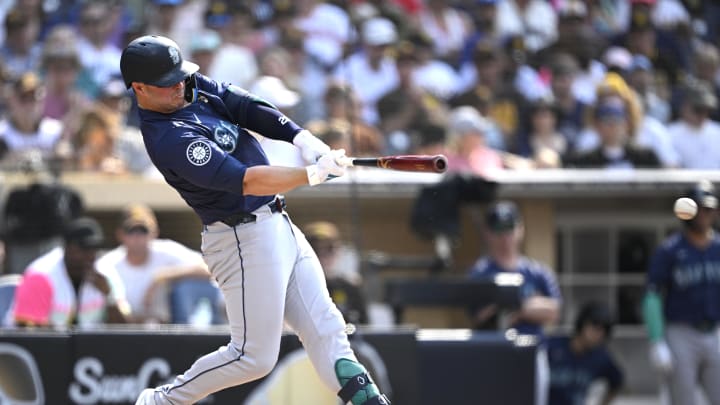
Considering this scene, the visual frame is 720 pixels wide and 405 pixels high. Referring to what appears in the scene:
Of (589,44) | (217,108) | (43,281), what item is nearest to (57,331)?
(43,281)

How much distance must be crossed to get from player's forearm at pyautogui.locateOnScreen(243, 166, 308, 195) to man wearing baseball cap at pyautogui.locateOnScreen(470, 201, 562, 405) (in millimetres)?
3845

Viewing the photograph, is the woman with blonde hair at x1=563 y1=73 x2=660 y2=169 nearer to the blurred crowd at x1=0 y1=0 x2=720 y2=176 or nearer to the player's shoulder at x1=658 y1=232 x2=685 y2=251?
the blurred crowd at x1=0 y1=0 x2=720 y2=176

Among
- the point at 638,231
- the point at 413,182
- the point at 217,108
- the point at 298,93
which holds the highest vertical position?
the point at 217,108

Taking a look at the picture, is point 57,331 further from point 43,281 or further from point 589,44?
point 589,44

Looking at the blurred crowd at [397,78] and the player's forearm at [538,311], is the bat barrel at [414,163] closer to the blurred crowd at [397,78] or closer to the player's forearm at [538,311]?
the player's forearm at [538,311]

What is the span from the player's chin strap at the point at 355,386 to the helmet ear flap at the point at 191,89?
125 centimetres

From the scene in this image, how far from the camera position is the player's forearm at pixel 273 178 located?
4.77 m

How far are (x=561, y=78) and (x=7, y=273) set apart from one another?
16.6 feet

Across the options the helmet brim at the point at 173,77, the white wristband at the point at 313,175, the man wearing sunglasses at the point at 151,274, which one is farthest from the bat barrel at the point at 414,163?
the man wearing sunglasses at the point at 151,274

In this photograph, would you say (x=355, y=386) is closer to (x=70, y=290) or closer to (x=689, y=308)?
(x=70, y=290)

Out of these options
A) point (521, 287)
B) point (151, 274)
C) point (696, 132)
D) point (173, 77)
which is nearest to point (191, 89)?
point (173, 77)

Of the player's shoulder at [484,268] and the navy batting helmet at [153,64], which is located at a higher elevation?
the navy batting helmet at [153,64]

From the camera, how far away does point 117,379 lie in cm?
722

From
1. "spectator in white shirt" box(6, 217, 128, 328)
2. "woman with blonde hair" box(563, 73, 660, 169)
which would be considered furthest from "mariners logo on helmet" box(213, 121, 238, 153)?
"woman with blonde hair" box(563, 73, 660, 169)
